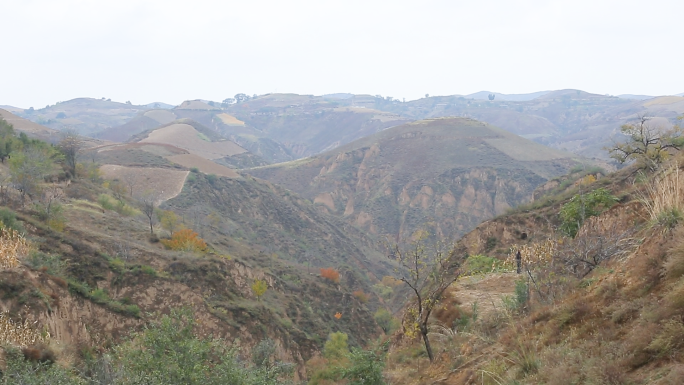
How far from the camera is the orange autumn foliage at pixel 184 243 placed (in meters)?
30.1

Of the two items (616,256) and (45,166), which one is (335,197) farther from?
(616,256)

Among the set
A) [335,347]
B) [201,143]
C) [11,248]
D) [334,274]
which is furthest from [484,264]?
[201,143]

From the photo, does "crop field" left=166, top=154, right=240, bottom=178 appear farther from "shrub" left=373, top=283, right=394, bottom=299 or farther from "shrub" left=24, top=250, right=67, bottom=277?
"shrub" left=24, top=250, right=67, bottom=277

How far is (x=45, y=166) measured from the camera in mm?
33344

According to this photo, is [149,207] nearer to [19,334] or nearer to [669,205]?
[19,334]

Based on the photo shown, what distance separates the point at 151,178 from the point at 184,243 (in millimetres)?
35318

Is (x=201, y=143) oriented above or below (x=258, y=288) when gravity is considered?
above

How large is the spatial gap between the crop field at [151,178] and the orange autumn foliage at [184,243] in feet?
85.3

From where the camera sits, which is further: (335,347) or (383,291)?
(383,291)

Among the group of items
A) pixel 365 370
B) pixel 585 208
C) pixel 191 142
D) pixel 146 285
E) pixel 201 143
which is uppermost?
pixel 191 142

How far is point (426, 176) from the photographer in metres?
91.6

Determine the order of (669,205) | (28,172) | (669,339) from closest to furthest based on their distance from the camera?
(669,339) < (669,205) < (28,172)

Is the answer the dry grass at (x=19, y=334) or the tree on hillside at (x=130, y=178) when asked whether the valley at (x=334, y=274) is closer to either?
the dry grass at (x=19, y=334)

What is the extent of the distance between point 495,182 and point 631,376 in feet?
282
